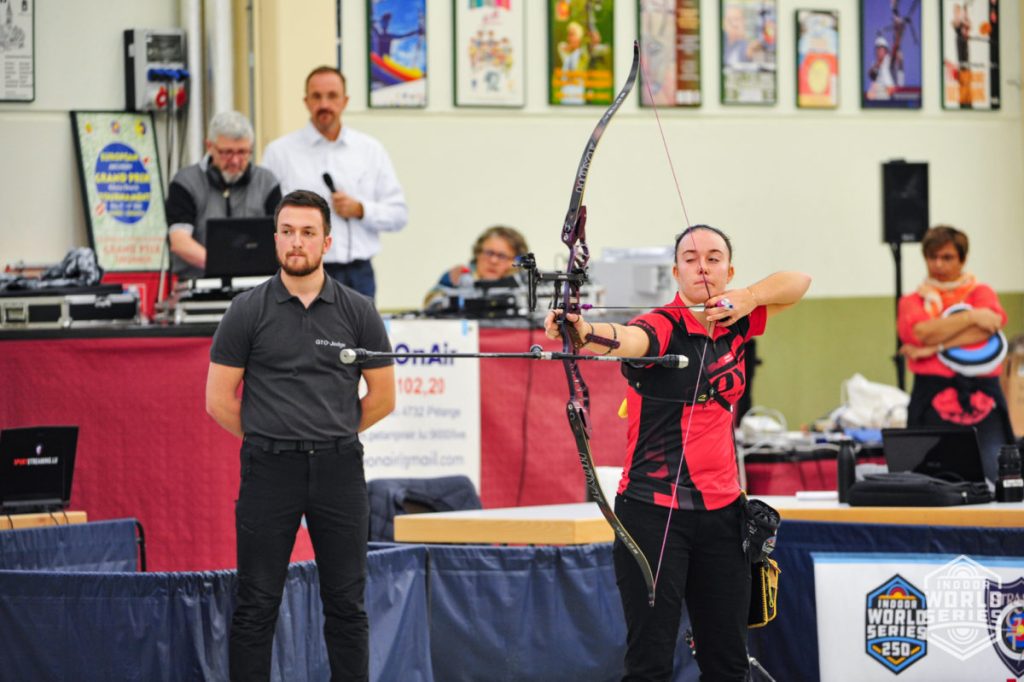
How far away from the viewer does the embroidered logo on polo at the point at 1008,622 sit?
456 cm

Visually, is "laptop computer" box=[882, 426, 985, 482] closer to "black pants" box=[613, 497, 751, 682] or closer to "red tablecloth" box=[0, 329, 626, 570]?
"black pants" box=[613, 497, 751, 682]

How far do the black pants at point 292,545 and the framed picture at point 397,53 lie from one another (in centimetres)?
564

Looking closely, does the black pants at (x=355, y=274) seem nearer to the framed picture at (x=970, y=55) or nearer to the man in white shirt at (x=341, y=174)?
the man in white shirt at (x=341, y=174)

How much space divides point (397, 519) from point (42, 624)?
46.6 inches

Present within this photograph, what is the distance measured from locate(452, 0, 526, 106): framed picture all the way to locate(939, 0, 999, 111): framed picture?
3194mm

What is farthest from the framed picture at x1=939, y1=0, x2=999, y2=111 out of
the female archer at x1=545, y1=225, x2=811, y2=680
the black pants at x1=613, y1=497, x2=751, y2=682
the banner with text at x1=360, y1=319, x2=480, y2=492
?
the black pants at x1=613, y1=497, x2=751, y2=682

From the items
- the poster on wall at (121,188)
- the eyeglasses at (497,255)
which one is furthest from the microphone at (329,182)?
the poster on wall at (121,188)

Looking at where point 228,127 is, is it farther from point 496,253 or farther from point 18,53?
point 18,53

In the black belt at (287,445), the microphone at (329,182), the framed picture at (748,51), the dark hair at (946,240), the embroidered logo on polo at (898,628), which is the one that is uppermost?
the framed picture at (748,51)

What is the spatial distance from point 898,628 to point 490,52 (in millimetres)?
6018

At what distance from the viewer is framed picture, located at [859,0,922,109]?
35.5ft

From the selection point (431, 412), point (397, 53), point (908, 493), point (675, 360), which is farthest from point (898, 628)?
point (397, 53)

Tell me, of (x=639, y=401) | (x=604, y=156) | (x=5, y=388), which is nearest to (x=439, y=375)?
(x=5, y=388)

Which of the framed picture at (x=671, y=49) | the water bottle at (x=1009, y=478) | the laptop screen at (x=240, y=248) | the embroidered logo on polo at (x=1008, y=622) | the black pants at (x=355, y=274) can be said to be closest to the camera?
the embroidered logo on polo at (x=1008, y=622)
